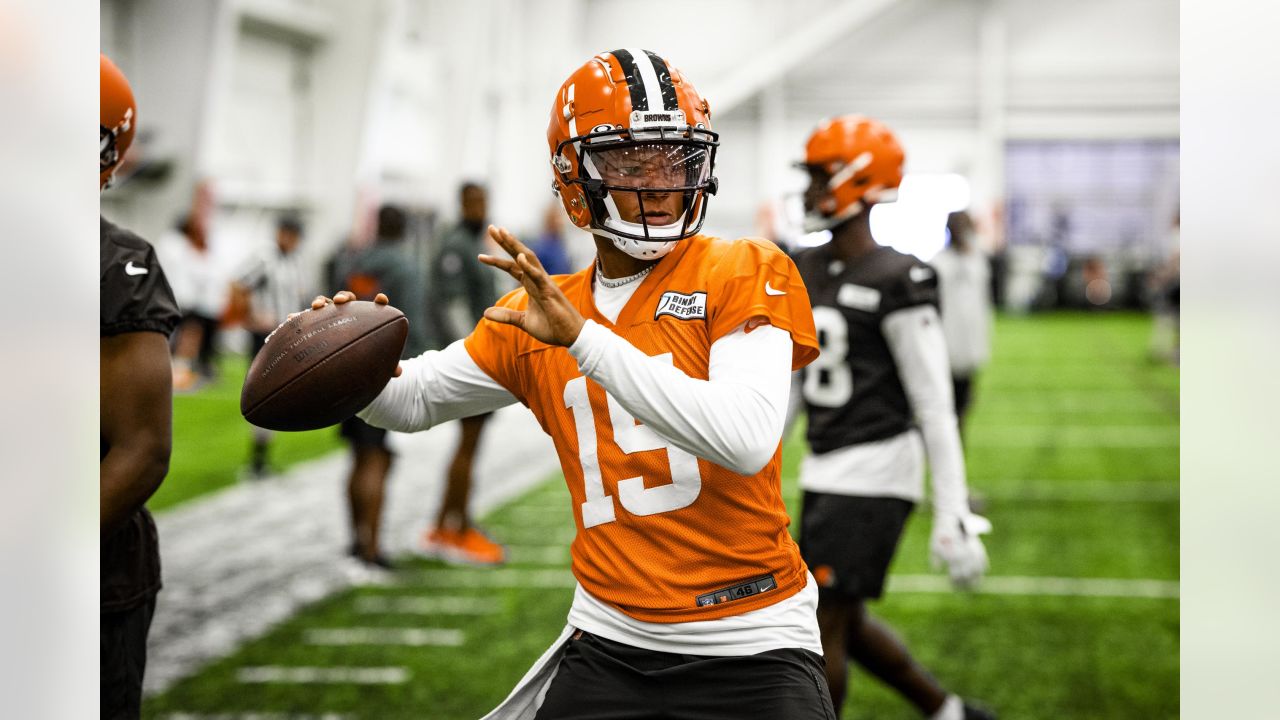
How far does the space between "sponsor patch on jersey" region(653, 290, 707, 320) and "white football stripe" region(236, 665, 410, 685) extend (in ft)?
10.6

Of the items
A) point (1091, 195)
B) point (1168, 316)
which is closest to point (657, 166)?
point (1168, 316)

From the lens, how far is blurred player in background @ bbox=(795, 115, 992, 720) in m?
3.53

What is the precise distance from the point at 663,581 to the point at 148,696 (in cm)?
334

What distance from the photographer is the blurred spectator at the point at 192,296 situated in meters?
15.0

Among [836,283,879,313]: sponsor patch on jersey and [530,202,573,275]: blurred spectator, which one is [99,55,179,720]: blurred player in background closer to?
[836,283,879,313]: sponsor patch on jersey

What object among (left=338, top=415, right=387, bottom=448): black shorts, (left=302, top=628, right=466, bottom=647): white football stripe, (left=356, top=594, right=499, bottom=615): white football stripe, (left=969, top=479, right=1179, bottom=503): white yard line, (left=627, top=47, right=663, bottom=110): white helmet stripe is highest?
(left=627, top=47, right=663, bottom=110): white helmet stripe

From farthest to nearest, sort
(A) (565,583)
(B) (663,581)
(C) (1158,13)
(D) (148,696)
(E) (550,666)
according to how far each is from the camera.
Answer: (C) (1158,13) → (A) (565,583) → (D) (148,696) → (E) (550,666) → (B) (663,581)

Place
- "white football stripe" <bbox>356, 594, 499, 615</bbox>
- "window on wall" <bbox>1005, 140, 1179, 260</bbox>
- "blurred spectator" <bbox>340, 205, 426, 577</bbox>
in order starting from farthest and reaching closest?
1. "window on wall" <bbox>1005, 140, 1179, 260</bbox>
2. "blurred spectator" <bbox>340, 205, 426, 577</bbox>
3. "white football stripe" <bbox>356, 594, 499, 615</bbox>

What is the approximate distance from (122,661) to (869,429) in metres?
2.08

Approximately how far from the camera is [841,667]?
3.63 meters

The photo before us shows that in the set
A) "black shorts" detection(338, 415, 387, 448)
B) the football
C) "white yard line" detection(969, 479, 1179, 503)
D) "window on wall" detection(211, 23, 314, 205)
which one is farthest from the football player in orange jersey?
"window on wall" detection(211, 23, 314, 205)

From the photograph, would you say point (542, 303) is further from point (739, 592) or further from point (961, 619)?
point (961, 619)
